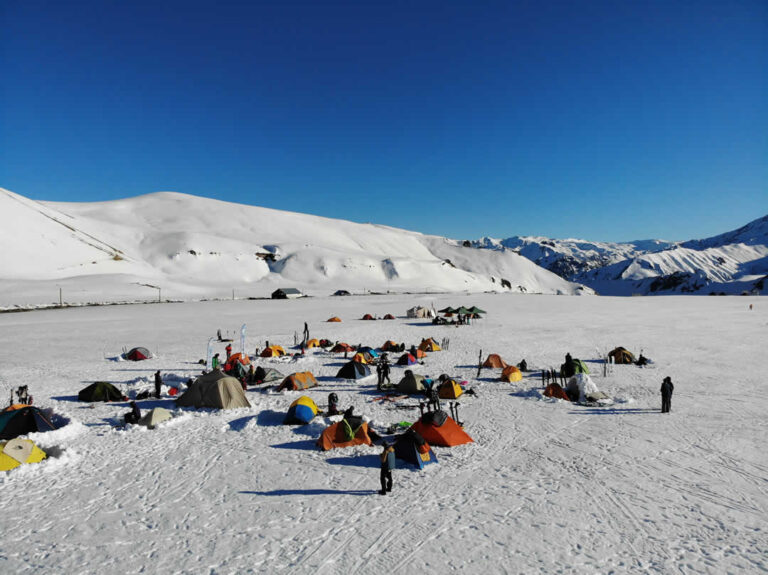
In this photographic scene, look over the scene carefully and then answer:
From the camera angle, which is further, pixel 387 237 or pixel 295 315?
pixel 387 237

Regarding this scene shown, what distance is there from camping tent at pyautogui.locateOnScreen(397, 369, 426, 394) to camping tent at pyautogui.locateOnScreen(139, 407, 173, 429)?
10109mm

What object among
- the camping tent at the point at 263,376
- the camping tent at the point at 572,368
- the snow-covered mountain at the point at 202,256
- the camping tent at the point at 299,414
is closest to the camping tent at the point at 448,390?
the camping tent at the point at 299,414

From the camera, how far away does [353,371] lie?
2277cm

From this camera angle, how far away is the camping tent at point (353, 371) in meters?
22.8

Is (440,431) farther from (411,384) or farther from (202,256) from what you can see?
(202,256)

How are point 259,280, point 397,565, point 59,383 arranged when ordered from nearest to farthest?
point 397,565
point 59,383
point 259,280

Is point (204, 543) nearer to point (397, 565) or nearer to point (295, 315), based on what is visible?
point (397, 565)

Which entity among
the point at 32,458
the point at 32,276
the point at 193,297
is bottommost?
the point at 32,458

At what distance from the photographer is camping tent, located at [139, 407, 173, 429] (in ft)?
50.2

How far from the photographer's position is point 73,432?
48.0 ft

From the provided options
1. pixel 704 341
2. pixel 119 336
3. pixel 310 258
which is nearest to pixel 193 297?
pixel 119 336

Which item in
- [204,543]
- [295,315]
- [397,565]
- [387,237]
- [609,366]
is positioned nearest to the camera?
[397,565]

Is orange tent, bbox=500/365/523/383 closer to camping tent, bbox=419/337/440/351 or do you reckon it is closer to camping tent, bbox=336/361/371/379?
camping tent, bbox=336/361/371/379

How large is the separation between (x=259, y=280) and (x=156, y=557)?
10356 cm
